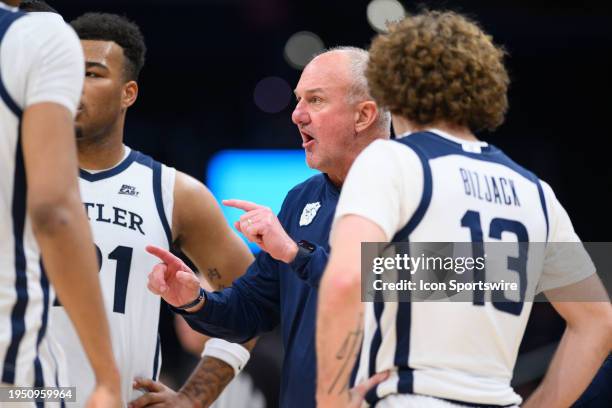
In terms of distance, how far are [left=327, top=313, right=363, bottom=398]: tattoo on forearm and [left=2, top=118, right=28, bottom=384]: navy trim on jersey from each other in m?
0.92

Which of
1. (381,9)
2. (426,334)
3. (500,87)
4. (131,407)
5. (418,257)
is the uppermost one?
(381,9)

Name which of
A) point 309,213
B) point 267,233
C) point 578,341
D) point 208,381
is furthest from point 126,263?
point 578,341

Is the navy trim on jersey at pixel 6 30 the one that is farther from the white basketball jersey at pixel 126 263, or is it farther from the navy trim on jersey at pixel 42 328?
the white basketball jersey at pixel 126 263

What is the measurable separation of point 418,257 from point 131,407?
1.70 m

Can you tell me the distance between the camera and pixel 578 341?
3314mm

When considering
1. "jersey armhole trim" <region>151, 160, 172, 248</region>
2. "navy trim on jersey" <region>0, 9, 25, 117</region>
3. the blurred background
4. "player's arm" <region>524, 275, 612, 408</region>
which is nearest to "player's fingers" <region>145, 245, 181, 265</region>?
"jersey armhole trim" <region>151, 160, 172, 248</region>

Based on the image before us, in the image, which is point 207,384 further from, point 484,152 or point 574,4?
point 574,4

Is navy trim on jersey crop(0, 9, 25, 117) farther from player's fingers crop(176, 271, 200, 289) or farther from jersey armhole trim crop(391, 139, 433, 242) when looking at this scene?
player's fingers crop(176, 271, 200, 289)

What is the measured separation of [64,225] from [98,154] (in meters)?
1.75

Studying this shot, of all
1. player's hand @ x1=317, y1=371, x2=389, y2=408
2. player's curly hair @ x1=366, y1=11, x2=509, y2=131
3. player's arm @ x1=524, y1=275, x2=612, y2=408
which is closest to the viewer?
player's hand @ x1=317, y1=371, x2=389, y2=408

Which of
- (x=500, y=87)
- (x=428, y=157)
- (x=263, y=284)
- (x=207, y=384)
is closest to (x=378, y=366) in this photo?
(x=428, y=157)

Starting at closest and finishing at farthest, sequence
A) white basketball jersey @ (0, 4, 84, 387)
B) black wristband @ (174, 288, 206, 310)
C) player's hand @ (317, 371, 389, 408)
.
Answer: white basketball jersey @ (0, 4, 84, 387) → player's hand @ (317, 371, 389, 408) → black wristband @ (174, 288, 206, 310)

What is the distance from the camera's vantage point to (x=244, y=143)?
12.7m

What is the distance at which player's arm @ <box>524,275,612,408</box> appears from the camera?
3271mm
